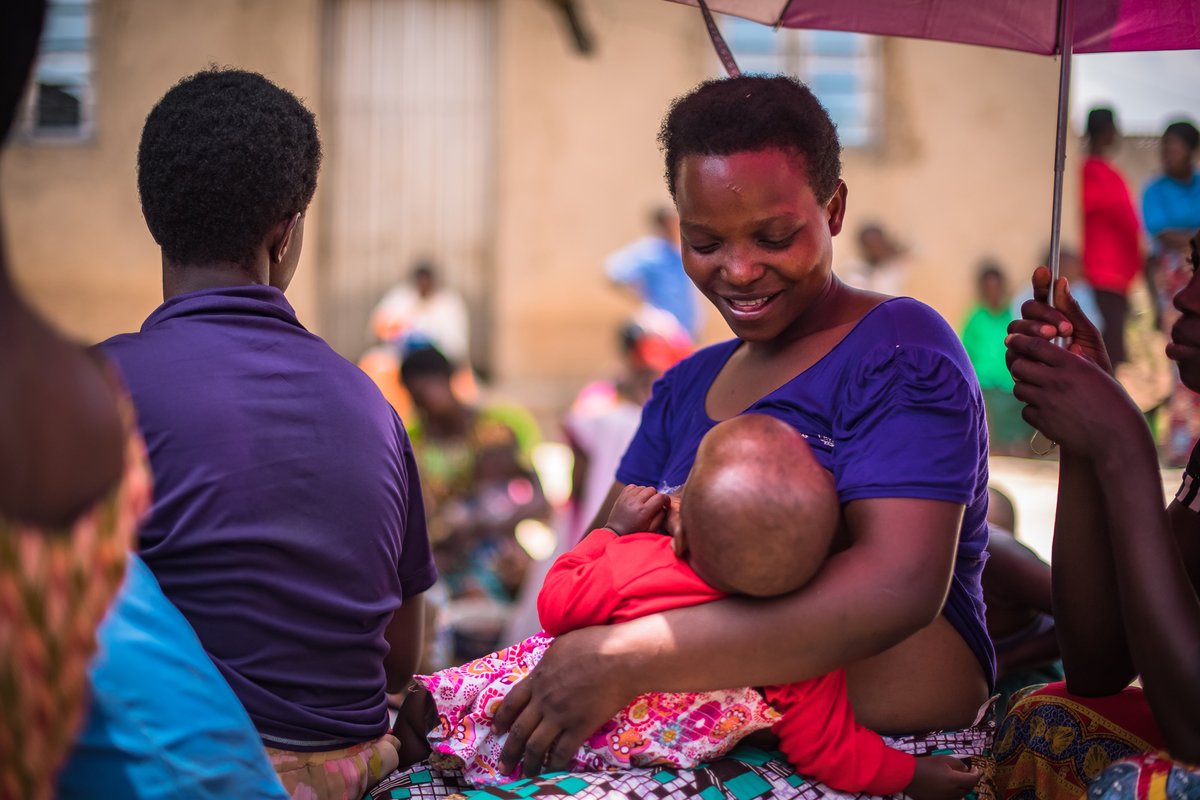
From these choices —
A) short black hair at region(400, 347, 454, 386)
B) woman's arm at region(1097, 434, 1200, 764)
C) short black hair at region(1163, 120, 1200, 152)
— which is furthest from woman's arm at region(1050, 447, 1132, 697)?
short black hair at region(1163, 120, 1200, 152)

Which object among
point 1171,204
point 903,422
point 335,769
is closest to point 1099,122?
point 1171,204

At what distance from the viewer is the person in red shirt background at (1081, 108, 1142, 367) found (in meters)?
8.97

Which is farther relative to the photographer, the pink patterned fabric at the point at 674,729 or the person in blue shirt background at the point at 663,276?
the person in blue shirt background at the point at 663,276

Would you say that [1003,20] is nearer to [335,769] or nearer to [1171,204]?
[335,769]

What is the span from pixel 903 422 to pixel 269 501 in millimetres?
1022

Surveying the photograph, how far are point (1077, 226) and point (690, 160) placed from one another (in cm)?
1142

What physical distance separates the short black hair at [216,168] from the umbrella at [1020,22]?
3.54 feet

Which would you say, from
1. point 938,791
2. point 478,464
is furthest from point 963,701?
point 478,464

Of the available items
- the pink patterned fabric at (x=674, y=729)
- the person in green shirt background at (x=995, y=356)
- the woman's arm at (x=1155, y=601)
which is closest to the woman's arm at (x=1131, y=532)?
the woman's arm at (x=1155, y=601)

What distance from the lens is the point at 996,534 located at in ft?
9.29

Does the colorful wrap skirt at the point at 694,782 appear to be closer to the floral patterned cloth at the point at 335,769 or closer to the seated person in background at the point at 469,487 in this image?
the floral patterned cloth at the point at 335,769

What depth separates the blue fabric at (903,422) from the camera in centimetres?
196

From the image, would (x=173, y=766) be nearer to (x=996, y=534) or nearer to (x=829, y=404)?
(x=829, y=404)

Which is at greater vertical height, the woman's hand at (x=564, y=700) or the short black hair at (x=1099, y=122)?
the short black hair at (x=1099, y=122)
